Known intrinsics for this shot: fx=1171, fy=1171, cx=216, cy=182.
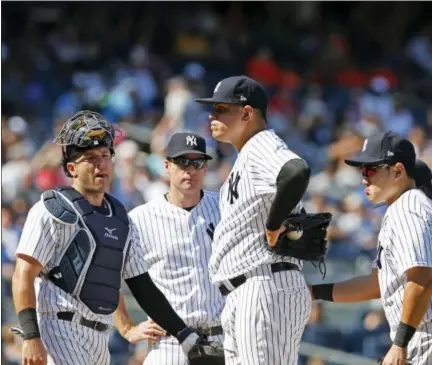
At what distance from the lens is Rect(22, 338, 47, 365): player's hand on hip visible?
4.97 meters

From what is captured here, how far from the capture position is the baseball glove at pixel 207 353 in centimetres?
616

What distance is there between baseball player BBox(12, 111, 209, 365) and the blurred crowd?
3937mm

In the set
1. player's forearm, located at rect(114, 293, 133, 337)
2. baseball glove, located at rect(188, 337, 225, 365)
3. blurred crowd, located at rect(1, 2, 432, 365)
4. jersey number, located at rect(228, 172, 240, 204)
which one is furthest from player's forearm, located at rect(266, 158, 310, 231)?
blurred crowd, located at rect(1, 2, 432, 365)

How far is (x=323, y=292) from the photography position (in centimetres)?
612

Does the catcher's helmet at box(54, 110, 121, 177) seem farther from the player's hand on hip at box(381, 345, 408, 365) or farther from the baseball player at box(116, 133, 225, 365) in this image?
the player's hand on hip at box(381, 345, 408, 365)

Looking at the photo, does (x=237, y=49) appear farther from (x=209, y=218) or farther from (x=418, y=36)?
(x=209, y=218)

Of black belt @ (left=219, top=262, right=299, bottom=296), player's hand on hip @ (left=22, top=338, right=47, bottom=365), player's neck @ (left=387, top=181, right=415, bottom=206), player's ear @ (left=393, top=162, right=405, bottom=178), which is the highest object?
player's ear @ (left=393, top=162, right=405, bottom=178)

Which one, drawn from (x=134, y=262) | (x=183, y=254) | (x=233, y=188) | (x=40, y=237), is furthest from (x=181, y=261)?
(x=40, y=237)

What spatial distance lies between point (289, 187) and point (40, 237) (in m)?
1.12

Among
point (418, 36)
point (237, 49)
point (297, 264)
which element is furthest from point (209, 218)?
point (418, 36)

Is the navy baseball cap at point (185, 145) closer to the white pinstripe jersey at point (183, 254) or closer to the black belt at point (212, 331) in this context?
the white pinstripe jersey at point (183, 254)

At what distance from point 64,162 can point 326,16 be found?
13863 millimetres

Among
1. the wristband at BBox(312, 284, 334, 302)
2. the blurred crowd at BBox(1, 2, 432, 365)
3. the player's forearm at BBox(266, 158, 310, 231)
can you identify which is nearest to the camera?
the player's forearm at BBox(266, 158, 310, 231)

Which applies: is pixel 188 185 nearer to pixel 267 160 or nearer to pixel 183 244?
pixel 183 244
